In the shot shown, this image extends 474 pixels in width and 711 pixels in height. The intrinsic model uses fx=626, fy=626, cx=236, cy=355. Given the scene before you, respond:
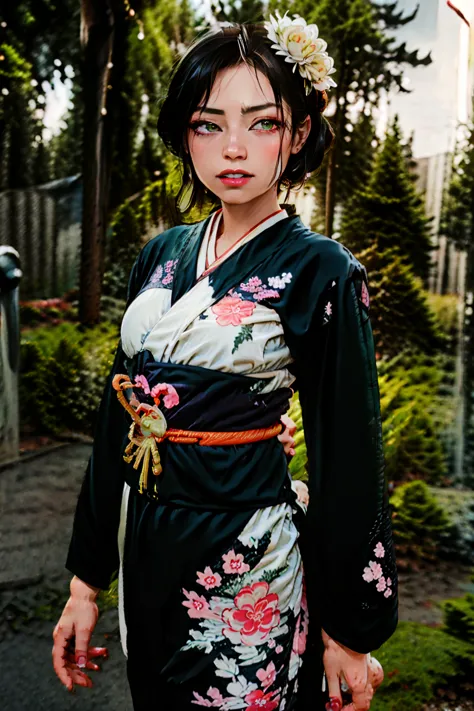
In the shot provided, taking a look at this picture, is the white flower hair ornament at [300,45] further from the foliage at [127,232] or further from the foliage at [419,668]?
the foliage at [127,232]

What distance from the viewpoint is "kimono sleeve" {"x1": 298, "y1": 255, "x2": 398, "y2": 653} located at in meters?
1.03

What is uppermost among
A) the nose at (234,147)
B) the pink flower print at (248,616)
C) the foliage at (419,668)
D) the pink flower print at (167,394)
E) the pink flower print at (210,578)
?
the nose at (234,147)

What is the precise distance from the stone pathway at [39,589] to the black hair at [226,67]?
197cm

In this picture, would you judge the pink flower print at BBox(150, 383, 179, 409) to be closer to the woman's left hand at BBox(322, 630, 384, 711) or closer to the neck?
the neck

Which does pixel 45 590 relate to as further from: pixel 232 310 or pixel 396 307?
pixel 396 307

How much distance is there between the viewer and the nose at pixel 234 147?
1.08m

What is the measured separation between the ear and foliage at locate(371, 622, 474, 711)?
2.05 meters

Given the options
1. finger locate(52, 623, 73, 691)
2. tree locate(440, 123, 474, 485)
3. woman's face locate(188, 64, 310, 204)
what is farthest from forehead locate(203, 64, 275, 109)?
tree locate(440, 123, 474, 485)

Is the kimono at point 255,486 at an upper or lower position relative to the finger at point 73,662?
upper

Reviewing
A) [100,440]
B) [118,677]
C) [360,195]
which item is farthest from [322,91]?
[360,195]

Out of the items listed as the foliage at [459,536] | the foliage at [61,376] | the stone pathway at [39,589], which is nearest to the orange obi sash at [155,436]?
the stone pathway at [39,589]

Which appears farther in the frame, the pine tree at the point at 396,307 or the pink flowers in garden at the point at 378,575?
the pine tree at the point at 396,307

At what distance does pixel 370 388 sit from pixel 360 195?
279cm

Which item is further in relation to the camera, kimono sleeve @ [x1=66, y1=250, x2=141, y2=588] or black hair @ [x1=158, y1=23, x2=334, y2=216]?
kimono sleeve @ [x1=66, y1=250, x2=141, y2=588]
